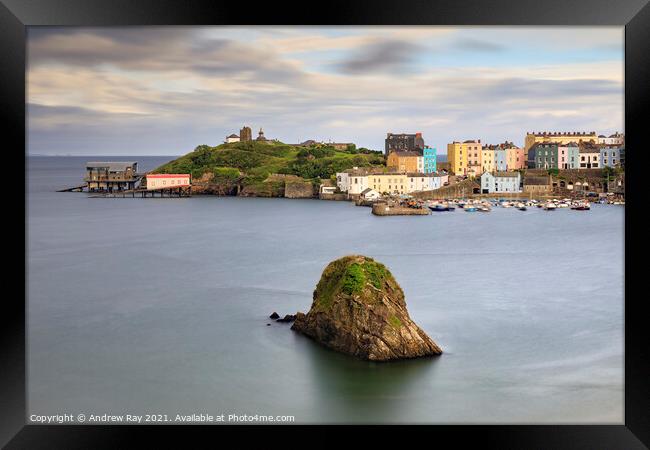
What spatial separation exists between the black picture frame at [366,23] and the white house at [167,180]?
65.8 feet

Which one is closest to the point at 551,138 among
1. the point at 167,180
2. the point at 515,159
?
the point at 515,159

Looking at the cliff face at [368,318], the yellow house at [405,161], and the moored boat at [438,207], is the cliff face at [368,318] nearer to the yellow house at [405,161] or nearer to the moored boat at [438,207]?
the moored boat at [438,207]

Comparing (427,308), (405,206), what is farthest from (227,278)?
(405,206)

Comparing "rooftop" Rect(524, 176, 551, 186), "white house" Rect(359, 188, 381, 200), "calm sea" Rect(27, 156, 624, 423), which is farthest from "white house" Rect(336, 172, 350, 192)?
"calm sea" Rect(27, 156, 624, 423)

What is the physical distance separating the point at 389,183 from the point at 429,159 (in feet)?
7.70

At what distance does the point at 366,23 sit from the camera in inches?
92.4

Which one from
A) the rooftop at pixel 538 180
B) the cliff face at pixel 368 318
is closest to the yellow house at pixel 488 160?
the rooftop at pixel 538 180

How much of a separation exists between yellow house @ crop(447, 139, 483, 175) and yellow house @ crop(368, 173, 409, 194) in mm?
2789

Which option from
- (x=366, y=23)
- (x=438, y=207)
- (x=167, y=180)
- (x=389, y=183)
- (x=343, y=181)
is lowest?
(x=438, y=207)

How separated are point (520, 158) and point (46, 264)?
1626 centimetres

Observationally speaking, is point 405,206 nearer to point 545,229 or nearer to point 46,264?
point 545,229

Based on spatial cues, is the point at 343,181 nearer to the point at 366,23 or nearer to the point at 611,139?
the point at 611,139

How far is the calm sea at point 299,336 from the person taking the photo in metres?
3.84

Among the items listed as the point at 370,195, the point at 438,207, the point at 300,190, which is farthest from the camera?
Answer: the point at 300,190
